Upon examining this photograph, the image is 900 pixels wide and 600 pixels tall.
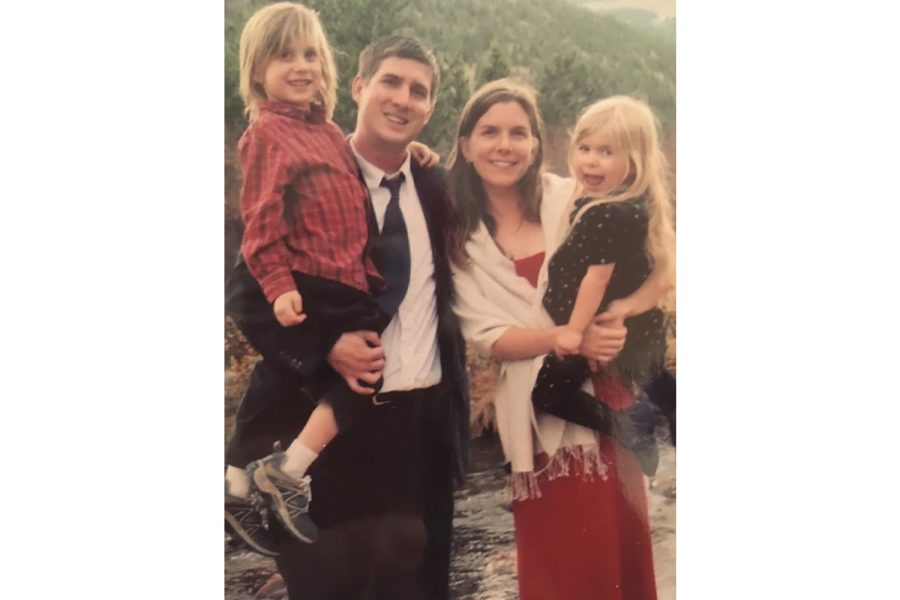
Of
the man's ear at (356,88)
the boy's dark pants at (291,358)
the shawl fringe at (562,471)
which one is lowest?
the shawl fringe at (562,471)

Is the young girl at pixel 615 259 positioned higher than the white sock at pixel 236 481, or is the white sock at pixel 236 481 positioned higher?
the young girl at pixel 615 259

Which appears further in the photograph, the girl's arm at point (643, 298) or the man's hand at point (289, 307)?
the girl's arm at point (643, 298)

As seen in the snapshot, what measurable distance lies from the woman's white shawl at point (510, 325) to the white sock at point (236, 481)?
488 millimetres

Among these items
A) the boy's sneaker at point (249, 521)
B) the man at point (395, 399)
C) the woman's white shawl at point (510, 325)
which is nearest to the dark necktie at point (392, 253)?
the man at point (395, 399)

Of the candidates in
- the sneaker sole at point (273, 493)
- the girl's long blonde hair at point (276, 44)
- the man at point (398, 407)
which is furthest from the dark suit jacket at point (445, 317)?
the sneaker sole at point (273, 493)

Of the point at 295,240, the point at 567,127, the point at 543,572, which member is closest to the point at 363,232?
the point at 295,240

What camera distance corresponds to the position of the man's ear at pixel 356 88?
1454mm

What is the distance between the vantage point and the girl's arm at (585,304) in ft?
4.91

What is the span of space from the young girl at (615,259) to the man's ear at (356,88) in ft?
1.39

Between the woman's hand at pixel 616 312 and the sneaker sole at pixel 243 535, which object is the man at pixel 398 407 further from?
the woman's hand at pixel 616 312

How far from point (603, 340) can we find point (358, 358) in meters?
0.48

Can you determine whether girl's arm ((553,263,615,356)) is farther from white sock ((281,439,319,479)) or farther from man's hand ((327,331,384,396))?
white sock ((281,439,319,479))

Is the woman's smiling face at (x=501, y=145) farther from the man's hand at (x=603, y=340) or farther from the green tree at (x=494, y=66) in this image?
the man's hand at (x=603, y=340)

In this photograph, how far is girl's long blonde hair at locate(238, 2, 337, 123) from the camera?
142cm
